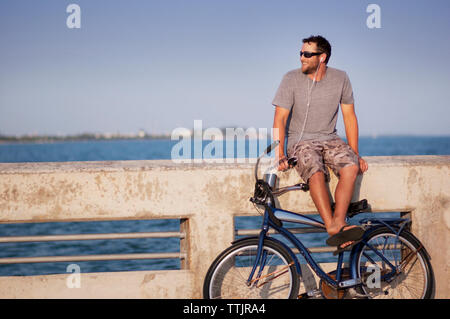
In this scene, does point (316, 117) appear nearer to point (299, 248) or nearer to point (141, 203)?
point (299, 248)

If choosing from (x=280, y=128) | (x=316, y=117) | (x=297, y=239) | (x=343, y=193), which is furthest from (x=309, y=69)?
(x=297, y=239)

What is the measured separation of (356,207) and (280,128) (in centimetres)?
86

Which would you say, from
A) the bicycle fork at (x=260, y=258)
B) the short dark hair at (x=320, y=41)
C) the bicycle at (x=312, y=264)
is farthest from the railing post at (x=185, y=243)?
the short dark hair at (x=320, y=41)

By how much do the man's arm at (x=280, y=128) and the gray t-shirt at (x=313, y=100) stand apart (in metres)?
0.05

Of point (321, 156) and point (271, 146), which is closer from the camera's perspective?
point (271, 146)

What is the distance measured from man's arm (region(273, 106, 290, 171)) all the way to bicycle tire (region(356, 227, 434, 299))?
944mm

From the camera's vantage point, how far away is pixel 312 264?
385 cm

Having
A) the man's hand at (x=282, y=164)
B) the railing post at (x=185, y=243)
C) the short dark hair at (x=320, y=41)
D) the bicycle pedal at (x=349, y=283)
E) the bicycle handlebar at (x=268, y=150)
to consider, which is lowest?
the bicycle pedal at (x=349, y=283)

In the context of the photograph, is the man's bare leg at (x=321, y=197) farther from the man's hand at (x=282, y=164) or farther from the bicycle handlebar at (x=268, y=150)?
the bicycle handlebar at (x=268, y=150)

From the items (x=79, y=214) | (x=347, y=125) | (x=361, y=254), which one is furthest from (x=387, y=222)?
(x=79, y=214)

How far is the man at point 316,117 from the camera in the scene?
13.1 ft

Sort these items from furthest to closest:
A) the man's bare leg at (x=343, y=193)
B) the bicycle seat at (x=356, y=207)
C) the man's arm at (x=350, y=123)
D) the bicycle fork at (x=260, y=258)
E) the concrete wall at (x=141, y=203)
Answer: the man's arm at (x=350, y=123) < the concrete wall at (x=141, y=203) < the bicycle seat at (x=356, y=207) < the man's bare leg at (x=343, y=193) < the bicycle fork at (x=260, y=258)

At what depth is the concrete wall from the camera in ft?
13.4
